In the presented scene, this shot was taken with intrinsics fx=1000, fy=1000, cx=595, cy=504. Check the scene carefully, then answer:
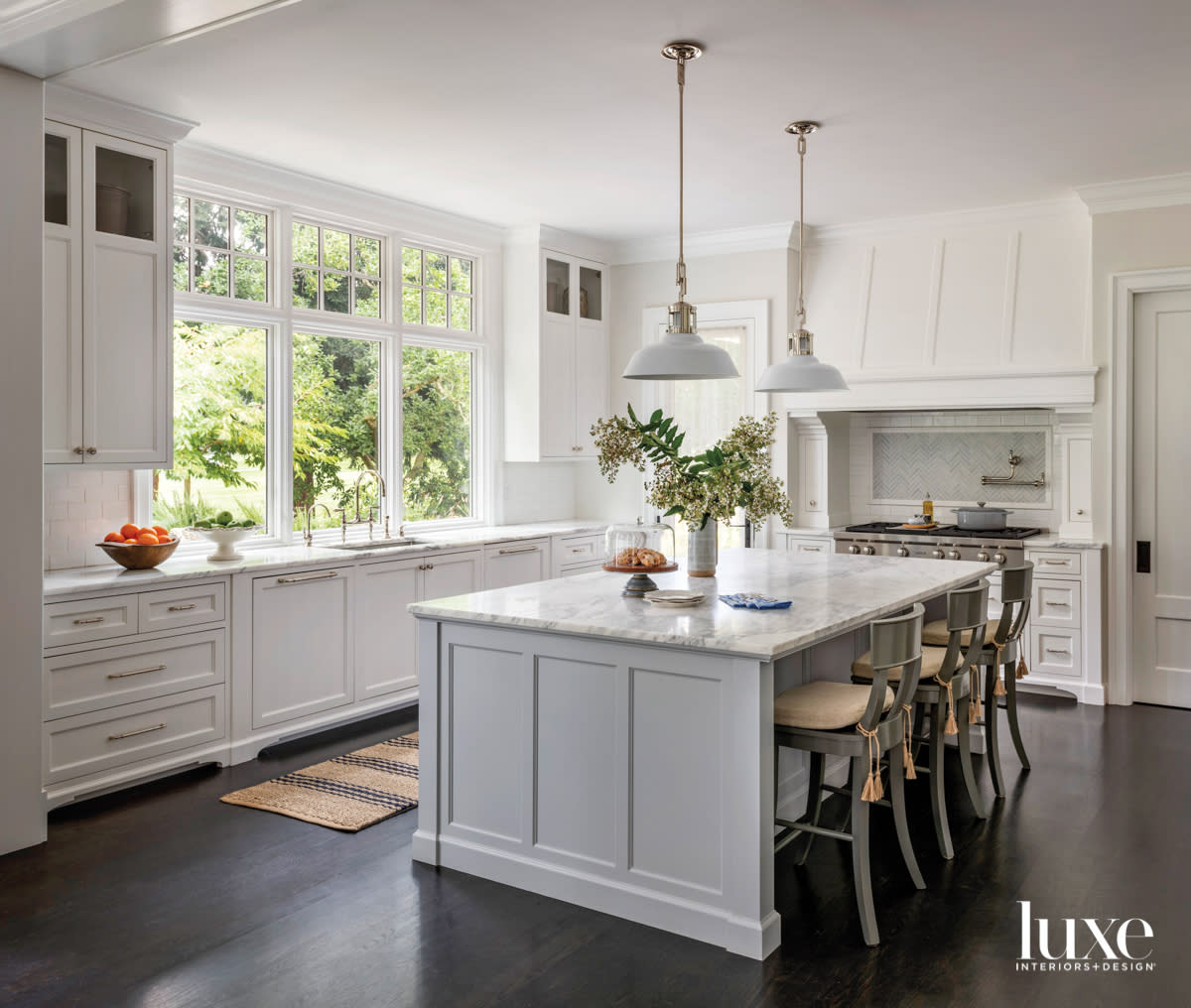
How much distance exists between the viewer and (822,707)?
10.2 ft

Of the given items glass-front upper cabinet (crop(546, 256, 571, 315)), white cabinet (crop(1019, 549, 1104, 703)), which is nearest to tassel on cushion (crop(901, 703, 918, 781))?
white cabinet (crop(1019, 549, 1104, 703))

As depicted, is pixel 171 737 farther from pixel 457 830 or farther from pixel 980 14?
pixel 980 14

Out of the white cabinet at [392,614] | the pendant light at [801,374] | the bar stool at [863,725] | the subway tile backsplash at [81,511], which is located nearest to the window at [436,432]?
the white cabinet at [392,614]

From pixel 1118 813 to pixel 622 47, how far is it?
3.54 metres

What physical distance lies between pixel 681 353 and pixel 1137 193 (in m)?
3.64

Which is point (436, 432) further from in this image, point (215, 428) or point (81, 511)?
point (81, 511)

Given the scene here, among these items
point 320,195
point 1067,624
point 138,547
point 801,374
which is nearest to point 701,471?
point 801,374

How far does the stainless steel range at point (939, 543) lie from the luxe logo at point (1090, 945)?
309 centimetres

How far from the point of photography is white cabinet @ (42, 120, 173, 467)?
4.13m

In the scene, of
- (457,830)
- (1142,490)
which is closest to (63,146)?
(457,830)

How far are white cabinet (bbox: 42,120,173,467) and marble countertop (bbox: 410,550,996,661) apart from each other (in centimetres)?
175

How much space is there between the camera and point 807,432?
22.6 ft

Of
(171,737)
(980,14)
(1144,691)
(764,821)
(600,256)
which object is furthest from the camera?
(600,256)

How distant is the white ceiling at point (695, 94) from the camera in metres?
3.50
